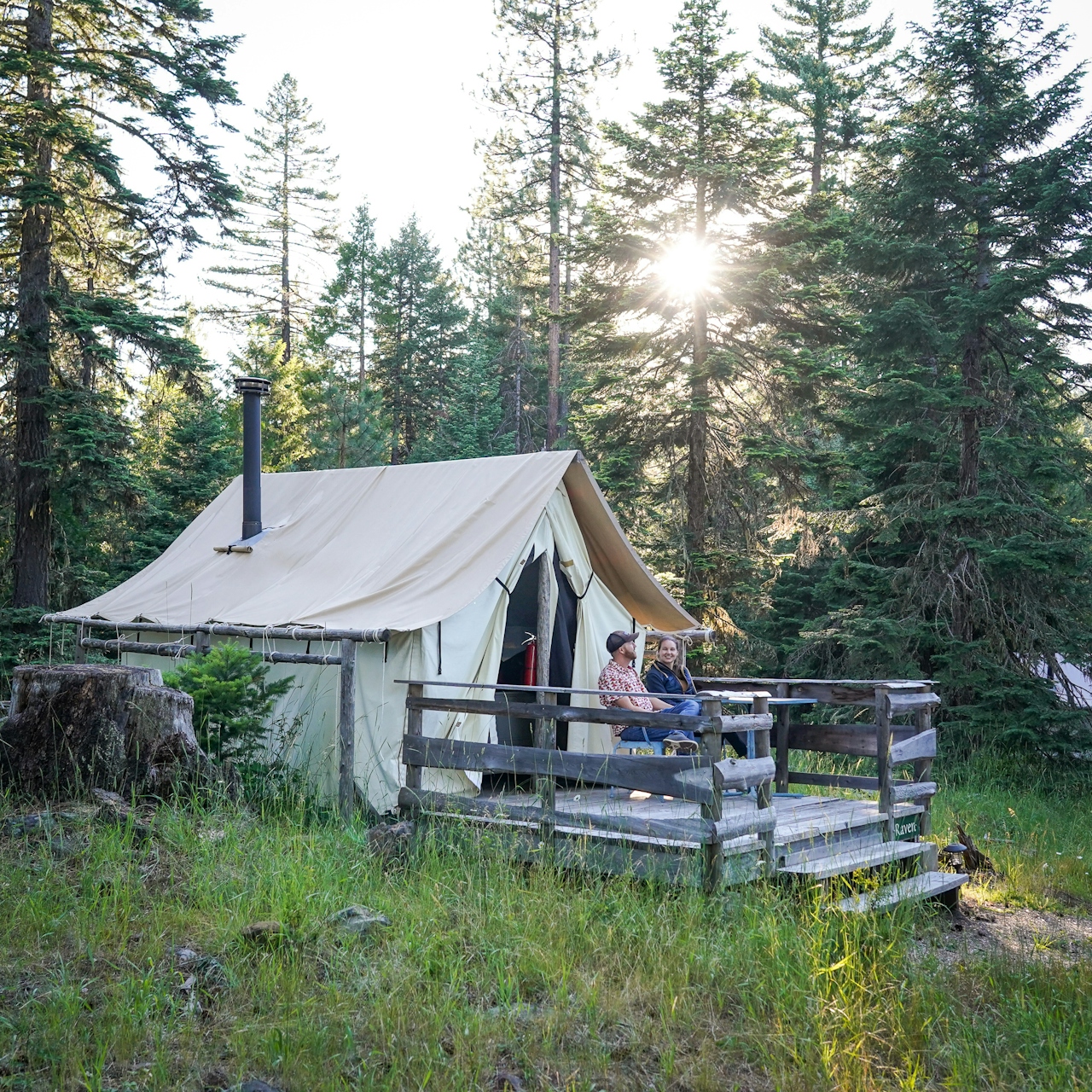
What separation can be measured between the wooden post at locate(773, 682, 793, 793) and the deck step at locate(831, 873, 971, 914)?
64.6 inches

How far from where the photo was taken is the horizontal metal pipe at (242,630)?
7.42 m

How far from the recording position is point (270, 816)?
6.45 m

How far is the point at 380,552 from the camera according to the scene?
→ 888cm

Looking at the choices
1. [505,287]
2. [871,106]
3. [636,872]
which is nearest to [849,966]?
[636,872]

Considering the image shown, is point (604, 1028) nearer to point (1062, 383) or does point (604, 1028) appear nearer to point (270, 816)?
point (270, 816)

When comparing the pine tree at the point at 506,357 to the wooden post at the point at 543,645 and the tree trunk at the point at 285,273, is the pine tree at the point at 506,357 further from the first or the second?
the wooden post at the point at 543,645

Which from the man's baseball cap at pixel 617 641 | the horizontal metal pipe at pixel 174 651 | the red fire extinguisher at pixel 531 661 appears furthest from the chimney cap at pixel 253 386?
the man's baseball cap at pixel 617 641

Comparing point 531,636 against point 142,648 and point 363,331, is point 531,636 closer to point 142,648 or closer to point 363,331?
point 142,648

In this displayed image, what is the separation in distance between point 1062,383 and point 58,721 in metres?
11.8

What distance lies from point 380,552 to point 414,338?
2483 cm

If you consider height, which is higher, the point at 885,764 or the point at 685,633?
the point at 685,633

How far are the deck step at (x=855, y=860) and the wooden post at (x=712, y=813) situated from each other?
2.07 feet

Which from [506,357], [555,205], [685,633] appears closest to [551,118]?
[555,205]

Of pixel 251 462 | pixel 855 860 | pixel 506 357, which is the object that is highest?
pixel 506 357
